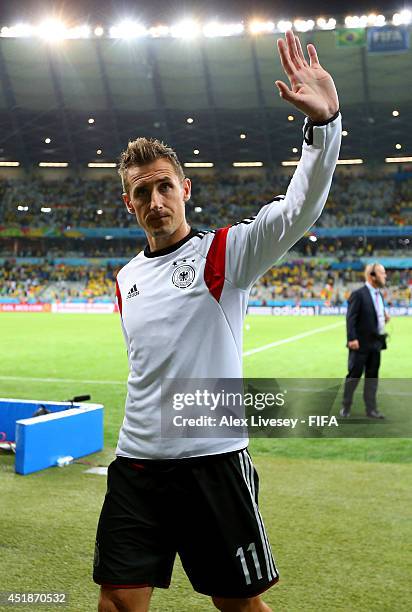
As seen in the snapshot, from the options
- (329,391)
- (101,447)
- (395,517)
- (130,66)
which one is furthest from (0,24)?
(395,517)

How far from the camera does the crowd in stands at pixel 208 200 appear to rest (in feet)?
186

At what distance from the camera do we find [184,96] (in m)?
49.0

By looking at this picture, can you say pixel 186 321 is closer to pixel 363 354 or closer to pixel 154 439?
pixel 154 439

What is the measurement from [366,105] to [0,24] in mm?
25234

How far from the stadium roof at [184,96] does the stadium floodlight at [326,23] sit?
0.53 metres

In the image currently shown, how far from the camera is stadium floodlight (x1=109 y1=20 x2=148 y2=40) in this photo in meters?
39.8

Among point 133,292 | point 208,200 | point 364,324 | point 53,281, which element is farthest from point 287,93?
point 208,200

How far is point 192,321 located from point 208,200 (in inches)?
2270

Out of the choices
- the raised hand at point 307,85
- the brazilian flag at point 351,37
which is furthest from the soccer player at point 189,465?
the brazilian flag at point 351,37

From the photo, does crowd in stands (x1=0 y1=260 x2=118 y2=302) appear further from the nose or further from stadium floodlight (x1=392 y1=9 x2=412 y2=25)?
the nose

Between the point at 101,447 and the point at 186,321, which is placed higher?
the point at 186,321

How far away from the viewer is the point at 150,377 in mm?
2527

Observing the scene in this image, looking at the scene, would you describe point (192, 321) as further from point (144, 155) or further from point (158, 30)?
point (158, 30)

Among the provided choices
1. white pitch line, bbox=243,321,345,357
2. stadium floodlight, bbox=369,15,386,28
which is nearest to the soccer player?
white pitch line, bbox=243,321,345,357
